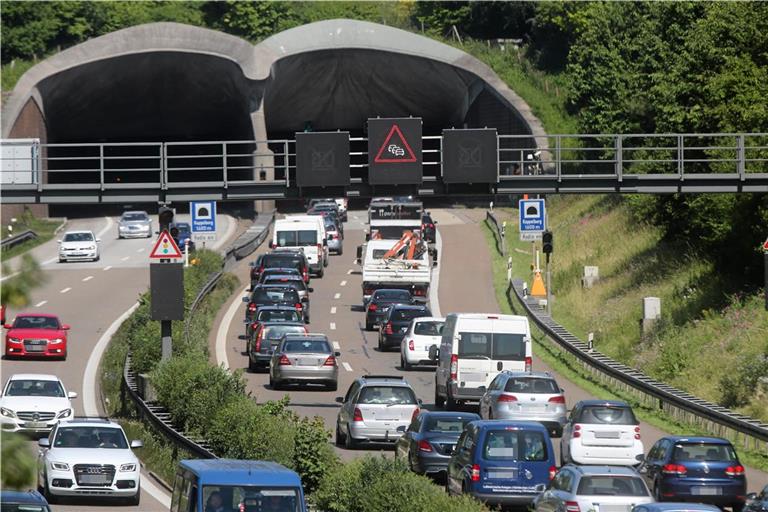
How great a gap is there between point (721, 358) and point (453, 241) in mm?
37407

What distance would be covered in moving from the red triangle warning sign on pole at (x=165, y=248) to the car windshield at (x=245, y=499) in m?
18.7

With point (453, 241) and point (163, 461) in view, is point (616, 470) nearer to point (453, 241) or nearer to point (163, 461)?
point (163, 461)

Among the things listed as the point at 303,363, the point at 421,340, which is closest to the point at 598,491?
the point at 303,363

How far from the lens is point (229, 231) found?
82.4 meters

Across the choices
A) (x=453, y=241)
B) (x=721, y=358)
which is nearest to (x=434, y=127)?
(x=453, y=241)

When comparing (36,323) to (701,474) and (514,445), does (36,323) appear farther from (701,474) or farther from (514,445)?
(701,474)

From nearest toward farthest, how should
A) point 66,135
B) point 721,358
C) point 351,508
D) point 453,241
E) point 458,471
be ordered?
point 351,508
point 458,471
point 721,358
point 453,241
point 66,135

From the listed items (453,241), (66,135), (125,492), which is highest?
(66,135)

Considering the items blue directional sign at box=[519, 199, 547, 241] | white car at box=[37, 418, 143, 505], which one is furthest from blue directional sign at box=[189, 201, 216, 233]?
white car at box=[37, 418, 143, 505]

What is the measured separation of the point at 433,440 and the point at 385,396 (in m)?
4.39

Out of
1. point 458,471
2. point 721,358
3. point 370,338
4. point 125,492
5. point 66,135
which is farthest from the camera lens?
point 66,135

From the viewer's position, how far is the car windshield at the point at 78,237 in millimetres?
68375

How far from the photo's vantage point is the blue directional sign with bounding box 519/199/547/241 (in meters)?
48.8

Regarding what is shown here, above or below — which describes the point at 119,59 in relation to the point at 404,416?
above
